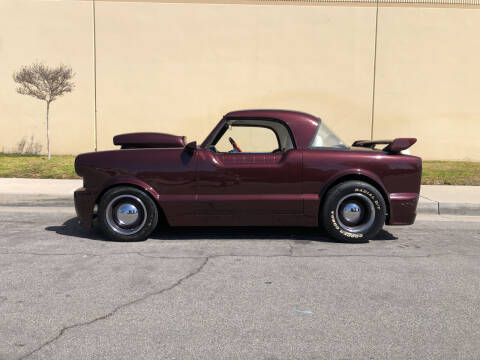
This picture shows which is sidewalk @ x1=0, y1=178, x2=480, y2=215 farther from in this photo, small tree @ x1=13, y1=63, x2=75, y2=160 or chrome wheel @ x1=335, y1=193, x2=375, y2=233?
small tree @ x1=13, y1=63, x2=75, y2=160

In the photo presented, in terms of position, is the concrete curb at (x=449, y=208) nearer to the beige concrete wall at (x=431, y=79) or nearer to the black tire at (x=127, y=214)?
the black tire at (x=127, y=214)

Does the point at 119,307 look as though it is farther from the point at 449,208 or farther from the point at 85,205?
the point at 449,208

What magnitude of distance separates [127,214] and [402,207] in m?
3.46

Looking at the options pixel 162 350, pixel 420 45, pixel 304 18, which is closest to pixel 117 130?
pixel 304 18

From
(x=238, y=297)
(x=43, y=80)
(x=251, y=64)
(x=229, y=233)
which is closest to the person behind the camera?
(x=238, y=297)

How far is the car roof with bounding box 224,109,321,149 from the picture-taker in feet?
18.4

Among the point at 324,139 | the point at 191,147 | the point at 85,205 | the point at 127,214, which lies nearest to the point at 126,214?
the point at 127,214

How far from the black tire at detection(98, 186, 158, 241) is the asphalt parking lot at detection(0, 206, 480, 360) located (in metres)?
0.24

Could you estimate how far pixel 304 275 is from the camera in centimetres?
430

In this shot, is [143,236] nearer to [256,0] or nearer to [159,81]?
[159,81]

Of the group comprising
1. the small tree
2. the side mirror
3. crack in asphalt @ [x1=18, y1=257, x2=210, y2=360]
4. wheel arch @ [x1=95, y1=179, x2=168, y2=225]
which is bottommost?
crack in asphalt @ [x1=18, y1=257, x2=210, y2=360]

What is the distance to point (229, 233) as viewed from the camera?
19.9 feet

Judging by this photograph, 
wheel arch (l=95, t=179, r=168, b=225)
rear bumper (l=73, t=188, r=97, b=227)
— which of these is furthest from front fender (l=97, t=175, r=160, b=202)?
rear bumper (l=73, t=188, r=97, b=227)

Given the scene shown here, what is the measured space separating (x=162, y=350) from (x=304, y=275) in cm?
189
